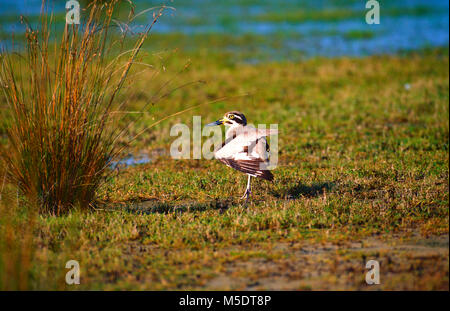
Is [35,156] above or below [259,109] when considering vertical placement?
below

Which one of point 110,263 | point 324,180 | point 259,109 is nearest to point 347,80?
point 259,109

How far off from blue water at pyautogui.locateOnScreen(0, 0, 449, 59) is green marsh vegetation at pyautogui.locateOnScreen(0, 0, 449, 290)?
898 cm

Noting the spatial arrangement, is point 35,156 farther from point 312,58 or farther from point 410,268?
point 312,58

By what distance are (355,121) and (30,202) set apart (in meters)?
8.02

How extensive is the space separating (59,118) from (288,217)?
2.98 m

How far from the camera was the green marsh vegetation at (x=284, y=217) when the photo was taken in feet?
17.7

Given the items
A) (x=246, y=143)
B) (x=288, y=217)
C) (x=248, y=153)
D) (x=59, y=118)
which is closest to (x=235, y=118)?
(x=246, y=143)

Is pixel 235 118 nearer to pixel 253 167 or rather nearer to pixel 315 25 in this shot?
pixel 253 167

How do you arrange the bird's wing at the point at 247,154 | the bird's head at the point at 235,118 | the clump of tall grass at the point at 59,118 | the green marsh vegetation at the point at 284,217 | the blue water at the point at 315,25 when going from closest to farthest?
A: the green marsh vegetation at the point at 284,217, the clump of tall grass at the point at 59,118, the bird's wing at the point at 247,154, the bird's head at the point at 235,118, the blue water at the point at 315,25

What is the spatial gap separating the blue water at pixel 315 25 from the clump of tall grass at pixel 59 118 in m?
9.44

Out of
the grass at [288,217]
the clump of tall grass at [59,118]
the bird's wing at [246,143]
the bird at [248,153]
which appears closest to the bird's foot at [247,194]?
the bird at [248,153]

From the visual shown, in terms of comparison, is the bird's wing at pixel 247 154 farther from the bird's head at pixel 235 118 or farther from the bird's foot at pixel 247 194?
the bird's head at pixel 235 118

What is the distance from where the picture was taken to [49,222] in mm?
6512

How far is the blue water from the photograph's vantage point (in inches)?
987
